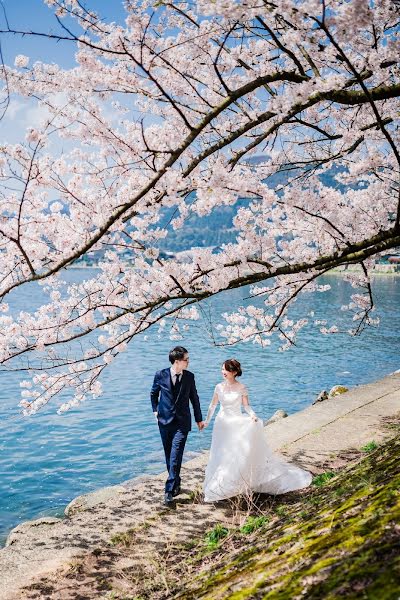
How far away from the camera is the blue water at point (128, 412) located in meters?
12.4

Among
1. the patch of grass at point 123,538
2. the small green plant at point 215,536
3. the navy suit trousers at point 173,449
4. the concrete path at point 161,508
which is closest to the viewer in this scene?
the small green plant at point 215,536

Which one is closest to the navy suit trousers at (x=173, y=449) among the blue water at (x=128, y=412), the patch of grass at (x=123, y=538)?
the patch of grass at (x=123, y=538)

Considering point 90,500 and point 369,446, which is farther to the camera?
point 90,500

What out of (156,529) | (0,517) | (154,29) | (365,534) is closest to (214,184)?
(154,29)

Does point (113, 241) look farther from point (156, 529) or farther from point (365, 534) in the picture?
point (365, 534)

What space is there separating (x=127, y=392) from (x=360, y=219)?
1492 centimetres

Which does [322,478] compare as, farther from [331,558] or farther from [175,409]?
[331,558]

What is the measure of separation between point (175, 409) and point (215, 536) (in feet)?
6.34

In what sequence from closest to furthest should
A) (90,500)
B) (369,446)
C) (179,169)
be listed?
(179,169) < (369,446) < (90,500)

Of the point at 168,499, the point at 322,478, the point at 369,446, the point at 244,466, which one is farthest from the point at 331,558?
the point at 369,446

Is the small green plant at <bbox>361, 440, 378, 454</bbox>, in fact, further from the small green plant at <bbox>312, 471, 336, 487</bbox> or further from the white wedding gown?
the white wedding gown

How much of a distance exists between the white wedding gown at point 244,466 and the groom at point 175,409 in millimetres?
459

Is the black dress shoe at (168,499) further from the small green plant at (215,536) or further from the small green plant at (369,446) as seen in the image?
the small green plant at (369,446)

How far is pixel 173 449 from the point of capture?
21.9 feet
